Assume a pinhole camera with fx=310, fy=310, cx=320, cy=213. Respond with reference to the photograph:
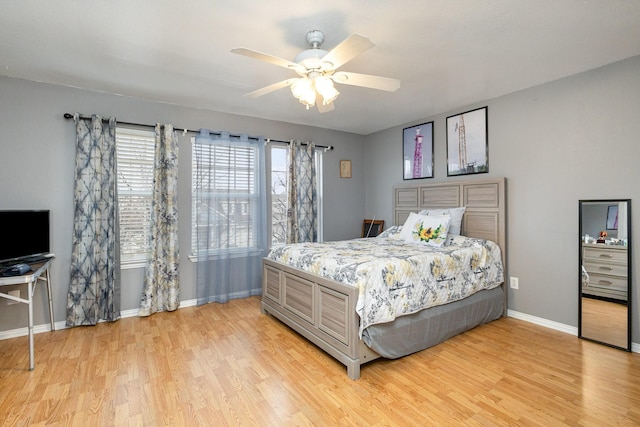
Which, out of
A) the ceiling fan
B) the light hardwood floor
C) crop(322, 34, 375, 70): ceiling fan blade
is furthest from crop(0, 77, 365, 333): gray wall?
crop(322, 34, 375, 70): ceiling fan blade

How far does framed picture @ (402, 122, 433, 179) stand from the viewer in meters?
4.27

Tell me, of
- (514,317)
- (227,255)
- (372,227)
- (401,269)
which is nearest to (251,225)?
(227,255)

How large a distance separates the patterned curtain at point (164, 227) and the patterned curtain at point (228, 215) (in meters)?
0.26

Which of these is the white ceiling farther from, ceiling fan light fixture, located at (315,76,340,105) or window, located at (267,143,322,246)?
window, located at (267,143,322,246)

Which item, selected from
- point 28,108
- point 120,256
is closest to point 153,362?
point 120,256

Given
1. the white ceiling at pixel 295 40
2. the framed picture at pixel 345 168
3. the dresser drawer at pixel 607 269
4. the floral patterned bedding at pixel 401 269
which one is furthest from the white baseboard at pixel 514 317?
the framed picture at pixel 345 168

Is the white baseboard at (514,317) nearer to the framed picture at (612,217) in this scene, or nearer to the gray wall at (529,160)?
the gray wall at (529,160)

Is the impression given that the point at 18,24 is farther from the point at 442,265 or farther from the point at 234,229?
the point at 442,265

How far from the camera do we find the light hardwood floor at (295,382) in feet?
6.00

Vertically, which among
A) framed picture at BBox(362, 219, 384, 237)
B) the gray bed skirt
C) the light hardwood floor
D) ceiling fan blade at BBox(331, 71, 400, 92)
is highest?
ceiling fan blade at BBox(331, 71, 400, 92)

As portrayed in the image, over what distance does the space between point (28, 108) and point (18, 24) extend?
4.11ft

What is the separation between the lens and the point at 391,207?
15.9 feet

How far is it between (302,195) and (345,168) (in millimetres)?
1026

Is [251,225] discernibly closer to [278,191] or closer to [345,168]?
[278,191]
